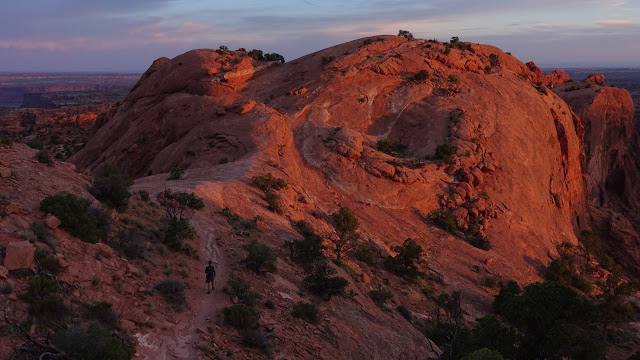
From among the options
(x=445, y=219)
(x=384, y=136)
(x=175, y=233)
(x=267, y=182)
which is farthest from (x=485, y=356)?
(x=384, y=136)

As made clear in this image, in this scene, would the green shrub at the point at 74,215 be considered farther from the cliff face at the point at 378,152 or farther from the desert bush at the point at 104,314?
the cliff face at the point at 378,152

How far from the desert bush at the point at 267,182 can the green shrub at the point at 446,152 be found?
40.5ft

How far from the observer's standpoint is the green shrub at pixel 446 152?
28.6 m

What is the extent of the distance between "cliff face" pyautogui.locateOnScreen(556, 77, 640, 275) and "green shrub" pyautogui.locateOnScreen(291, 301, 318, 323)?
160 feet

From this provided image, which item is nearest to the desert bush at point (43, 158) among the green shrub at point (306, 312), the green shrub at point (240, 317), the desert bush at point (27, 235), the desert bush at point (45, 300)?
the desert bush at point (27, 235)

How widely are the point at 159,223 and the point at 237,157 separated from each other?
1227 centimetres

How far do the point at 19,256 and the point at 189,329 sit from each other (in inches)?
144

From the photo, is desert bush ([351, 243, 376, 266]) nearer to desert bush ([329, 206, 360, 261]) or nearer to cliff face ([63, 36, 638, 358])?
desert bush ([329, 206, 360, 261])

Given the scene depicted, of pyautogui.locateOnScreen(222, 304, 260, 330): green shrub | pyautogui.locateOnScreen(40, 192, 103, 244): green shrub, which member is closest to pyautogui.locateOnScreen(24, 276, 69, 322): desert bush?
pyautogui.locateOnScreen(40, 192, 103, 244): green shrub

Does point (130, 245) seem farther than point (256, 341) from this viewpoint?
Yes

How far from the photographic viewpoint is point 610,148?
54219mm

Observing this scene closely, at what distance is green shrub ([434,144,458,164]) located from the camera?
93.8 ft

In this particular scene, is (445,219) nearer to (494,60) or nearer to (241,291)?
(241,291)

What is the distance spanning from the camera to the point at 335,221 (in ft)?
71.9
